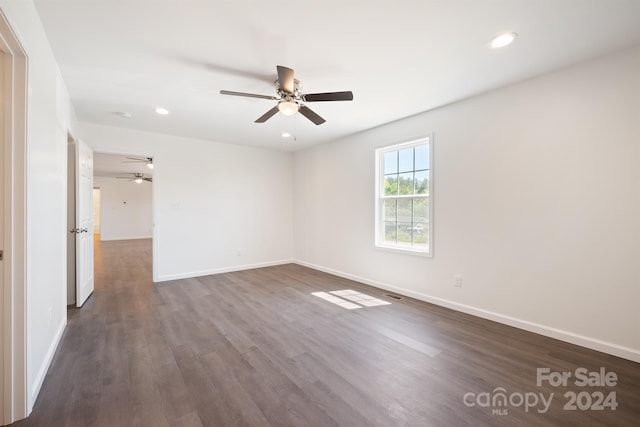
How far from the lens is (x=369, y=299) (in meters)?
3.73

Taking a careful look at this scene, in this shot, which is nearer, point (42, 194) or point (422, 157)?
point (42, 194)

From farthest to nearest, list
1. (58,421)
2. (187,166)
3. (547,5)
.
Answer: (187,166) < (547,5) < (58,421)

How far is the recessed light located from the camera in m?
2.04

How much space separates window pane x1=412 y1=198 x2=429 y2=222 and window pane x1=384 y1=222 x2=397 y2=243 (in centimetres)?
39

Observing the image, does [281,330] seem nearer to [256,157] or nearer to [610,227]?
[610,227]

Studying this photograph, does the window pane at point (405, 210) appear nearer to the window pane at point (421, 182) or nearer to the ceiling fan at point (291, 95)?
the window pane at point (421, 182)

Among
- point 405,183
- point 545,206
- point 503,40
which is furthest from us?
point 405,183

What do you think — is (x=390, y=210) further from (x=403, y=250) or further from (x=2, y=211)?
(x=2, y=211)

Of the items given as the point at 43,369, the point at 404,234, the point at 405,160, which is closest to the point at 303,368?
the point at 43,369

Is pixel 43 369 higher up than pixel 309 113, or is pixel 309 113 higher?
pixel 309 113

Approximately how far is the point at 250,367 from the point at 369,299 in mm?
2020

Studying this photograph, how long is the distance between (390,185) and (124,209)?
11262 mm

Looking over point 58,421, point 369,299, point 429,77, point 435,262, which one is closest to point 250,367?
point 58,421

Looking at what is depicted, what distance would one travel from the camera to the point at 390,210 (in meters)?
4.25
